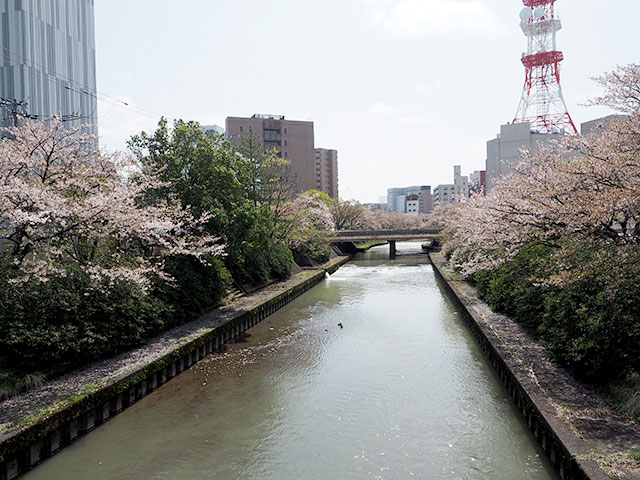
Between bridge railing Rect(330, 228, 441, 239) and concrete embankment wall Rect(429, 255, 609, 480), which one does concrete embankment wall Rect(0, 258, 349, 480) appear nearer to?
concrete embankment wall Rect(429, 255, 609, 480)

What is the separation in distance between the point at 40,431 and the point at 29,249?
4669mm

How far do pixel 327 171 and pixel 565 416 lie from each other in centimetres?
8560

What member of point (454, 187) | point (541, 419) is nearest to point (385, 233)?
point (541, 419)

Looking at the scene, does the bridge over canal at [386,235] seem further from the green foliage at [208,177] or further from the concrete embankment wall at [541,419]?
the concrete embankment wall at [541,419]

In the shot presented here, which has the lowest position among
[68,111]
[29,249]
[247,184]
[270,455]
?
[270,455]

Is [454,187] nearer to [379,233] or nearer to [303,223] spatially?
[379,233]

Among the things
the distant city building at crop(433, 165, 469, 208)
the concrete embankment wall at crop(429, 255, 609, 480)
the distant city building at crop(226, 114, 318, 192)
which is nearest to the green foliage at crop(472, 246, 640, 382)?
the concrete embankment wall at crop(429, 255, 609, 480)

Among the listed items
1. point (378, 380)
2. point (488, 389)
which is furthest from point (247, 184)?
point (488, 389)

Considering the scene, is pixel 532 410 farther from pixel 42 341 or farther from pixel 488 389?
pixel 42 341

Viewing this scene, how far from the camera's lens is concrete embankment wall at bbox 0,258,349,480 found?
6262 mm

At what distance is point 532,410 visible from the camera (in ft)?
23.0

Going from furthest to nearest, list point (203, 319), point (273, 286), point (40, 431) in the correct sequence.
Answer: point (273, 286), point (203, 319), point (40, 431)

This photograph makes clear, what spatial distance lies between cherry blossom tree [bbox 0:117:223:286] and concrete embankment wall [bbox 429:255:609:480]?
8.83 meters

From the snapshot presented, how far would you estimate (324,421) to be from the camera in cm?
816
